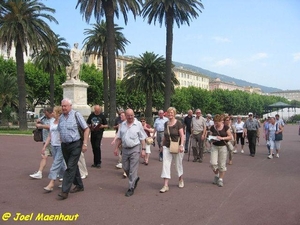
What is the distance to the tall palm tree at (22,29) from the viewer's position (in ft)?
86.9

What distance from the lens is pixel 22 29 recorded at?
2694cm

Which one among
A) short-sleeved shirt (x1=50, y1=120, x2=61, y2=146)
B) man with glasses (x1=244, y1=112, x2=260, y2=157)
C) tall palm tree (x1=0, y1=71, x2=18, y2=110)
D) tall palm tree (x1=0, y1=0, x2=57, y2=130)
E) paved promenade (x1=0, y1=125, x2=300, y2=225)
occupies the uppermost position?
tall palm tree (x1=0, y1=0, x2=57, y2=130)

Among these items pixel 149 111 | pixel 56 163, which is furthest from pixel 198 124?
pixel 149 111

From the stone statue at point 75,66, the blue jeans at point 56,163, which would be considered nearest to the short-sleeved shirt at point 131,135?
the blue jeans at point 56,163

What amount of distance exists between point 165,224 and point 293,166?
23.3 feet

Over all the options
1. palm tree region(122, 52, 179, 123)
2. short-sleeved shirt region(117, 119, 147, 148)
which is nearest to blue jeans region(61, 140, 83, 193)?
short-sleeved shirt region(117, 119, 147, 148)

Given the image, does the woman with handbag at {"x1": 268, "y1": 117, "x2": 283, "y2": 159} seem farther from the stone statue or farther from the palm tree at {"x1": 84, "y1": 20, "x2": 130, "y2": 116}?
the palm tree at {"x1": 84, "y1": 20, "x2": 130, "y2": 116}

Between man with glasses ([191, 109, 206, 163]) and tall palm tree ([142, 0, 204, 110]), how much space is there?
15.8m

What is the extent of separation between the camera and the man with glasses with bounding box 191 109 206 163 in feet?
38.0

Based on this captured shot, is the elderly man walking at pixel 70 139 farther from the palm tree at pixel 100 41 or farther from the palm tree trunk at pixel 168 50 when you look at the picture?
the palm tree at pixel 100 41

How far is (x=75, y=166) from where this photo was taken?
20.8 feet

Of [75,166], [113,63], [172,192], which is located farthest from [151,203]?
[113,63]

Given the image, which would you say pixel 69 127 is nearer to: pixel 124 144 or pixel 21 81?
pixel 124 144

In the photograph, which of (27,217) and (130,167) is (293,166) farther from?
(27,217)
